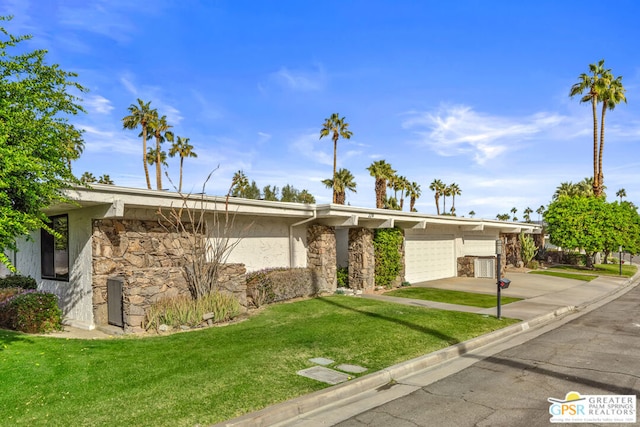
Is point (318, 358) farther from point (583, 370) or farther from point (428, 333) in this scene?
point (583, 370)

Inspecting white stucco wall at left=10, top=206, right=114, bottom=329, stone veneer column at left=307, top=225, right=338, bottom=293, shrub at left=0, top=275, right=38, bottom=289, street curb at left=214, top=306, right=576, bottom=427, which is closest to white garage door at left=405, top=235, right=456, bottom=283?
stone veneer column at left=307, top=225, right=338, bottom=293

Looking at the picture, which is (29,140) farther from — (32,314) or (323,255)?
(323,255)

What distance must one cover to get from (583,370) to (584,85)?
36.3m

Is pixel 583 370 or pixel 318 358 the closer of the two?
pixel 583 370

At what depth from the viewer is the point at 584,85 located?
117 ft

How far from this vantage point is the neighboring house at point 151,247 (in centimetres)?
1103

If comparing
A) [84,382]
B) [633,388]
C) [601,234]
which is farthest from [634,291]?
[84,382]

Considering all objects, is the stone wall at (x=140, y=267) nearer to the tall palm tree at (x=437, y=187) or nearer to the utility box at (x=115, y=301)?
the utility box at (x=115, y=301)

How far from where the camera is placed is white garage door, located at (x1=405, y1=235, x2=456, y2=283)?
2170 cm

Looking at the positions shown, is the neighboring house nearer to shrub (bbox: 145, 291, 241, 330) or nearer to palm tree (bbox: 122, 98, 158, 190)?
shrub (bbox: 145, 291, 241, 330)

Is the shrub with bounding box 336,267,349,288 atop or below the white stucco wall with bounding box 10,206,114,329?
below

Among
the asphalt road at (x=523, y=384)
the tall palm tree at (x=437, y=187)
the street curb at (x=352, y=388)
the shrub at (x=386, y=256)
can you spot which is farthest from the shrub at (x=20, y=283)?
the tall palm tree at (x=437, y=187)

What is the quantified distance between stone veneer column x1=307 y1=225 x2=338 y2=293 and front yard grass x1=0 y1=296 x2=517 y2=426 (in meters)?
4.90

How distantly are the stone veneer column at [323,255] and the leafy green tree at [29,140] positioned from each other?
1056 centimetres
